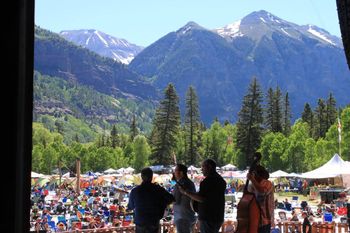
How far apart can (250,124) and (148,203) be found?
69816 mm

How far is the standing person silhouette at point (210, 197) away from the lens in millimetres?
5742

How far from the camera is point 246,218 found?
5094mm

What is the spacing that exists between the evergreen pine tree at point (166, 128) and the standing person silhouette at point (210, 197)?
6996 centimetres

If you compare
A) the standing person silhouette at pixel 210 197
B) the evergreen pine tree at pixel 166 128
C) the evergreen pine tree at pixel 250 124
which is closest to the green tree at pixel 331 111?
the evergreen pine tree at pixel 250 124

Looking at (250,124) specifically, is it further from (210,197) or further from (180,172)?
(210,197)

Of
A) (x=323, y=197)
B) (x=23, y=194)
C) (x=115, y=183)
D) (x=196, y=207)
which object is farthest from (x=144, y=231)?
(x=115, y=183)

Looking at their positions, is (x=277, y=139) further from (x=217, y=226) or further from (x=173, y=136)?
(x=217, y=226)

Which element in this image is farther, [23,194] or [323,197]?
[323,197]

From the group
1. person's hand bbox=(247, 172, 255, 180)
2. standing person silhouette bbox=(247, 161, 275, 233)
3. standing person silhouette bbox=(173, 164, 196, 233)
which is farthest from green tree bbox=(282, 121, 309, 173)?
person's hand bbox=(247, 172, 255, 180)

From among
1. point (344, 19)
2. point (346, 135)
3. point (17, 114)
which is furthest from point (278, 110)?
point (17, 114)

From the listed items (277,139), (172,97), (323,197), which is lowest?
(323,197)

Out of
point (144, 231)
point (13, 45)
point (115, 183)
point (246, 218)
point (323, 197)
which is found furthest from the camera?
point (115, 183)

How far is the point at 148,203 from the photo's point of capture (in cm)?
556

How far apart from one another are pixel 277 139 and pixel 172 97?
14.5 metres
